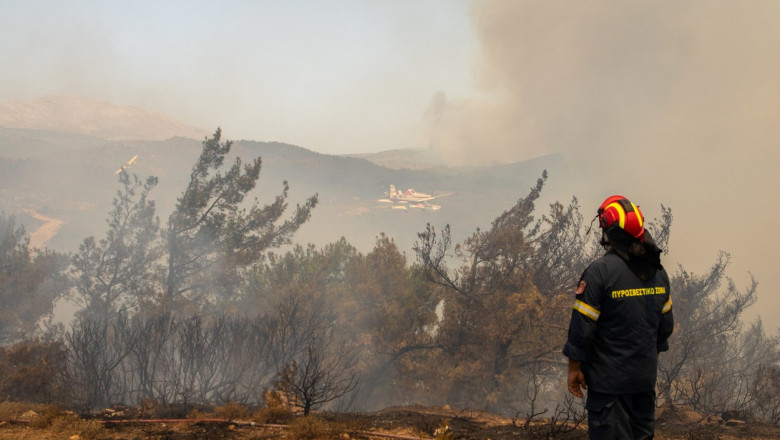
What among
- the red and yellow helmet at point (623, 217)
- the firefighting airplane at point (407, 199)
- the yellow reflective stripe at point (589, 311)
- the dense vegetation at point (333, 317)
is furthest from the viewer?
the firefighting airplane at point (407, 199)

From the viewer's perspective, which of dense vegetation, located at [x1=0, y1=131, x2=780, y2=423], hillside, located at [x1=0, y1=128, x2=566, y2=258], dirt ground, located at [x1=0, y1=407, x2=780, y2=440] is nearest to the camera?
dirt ground, located at [x1=0, y1=407, x2=780, y2=440]

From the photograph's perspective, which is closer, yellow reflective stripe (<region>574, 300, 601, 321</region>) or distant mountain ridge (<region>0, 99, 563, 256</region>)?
yellow reflective stripe (<region>574, 300, 601, 321</region>)

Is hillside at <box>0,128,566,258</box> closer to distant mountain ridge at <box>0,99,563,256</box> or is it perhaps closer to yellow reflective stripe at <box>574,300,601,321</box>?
distant mountain ridge at <box>0,99,563,256</box>

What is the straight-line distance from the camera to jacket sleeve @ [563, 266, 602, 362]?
3307 millimetres

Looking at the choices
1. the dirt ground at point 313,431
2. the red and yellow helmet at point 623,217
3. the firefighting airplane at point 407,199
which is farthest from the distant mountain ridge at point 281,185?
the red and yellow helmet at point 623,217

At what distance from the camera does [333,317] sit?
22266mm

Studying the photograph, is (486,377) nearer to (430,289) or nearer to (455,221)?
(430,289)

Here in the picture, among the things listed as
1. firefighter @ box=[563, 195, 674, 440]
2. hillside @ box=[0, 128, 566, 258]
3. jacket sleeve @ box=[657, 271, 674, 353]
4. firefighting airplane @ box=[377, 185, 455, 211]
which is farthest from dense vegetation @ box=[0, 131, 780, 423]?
firefighting airplane @ box=[377, 185, 455, 211]

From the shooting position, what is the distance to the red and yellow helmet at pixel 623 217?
11.2ft

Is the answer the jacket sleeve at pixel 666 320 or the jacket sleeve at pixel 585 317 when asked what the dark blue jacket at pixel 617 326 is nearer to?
the jacket sleeve at pixel 585 317

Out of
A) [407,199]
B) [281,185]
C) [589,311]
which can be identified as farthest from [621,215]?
[281,185]

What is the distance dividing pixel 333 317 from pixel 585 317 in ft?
64.9

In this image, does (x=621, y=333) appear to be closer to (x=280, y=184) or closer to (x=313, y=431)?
(x=313, y=431)

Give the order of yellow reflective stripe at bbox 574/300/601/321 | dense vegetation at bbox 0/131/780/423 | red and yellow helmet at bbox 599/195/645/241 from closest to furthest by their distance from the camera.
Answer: yellow reflective stripe at bbox 574/300/601/321 < red and yellow helmet at bbox 599/195/645/241 < dense vegetation at bbox 0/131/780/423
